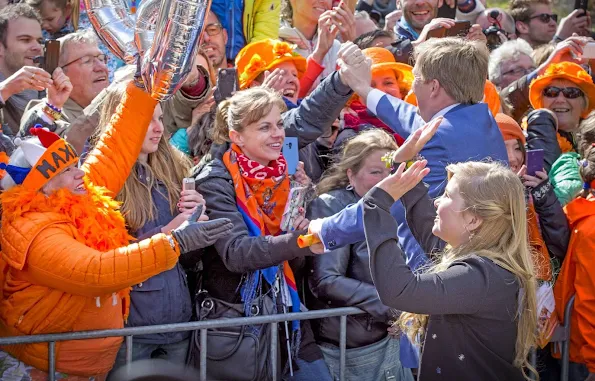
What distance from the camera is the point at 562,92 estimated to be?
6.12m

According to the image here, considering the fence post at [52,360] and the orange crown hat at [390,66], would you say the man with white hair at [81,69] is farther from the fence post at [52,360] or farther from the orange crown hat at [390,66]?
the fence post at [52,360]

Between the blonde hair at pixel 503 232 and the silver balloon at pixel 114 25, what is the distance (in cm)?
184

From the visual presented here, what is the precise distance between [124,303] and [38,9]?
3.19 m

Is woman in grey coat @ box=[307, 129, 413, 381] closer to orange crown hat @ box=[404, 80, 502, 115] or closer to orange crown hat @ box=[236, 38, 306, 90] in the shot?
orange crown hat @ box=[404, 80, 502, 115]

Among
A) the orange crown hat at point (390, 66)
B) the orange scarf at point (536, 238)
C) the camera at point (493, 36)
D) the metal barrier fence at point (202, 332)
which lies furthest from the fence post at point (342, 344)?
the camera at point (493, 36)

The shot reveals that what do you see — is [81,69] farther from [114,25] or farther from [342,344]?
[342,344]

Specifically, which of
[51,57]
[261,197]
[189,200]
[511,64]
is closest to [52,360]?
[189,200]

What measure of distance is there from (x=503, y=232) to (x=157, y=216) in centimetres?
166

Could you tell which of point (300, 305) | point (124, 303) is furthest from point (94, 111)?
point (300, 305)

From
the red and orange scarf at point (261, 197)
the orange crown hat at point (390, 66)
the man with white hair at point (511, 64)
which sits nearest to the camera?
the red and orange scarf at point (261, 197)

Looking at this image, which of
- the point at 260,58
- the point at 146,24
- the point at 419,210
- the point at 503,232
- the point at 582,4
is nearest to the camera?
the point at 503,232

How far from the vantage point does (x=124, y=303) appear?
402 cm

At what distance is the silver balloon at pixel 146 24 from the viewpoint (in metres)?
4.12

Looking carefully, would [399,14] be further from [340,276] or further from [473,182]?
[473,182]
